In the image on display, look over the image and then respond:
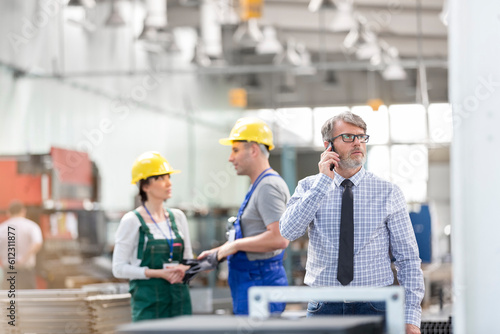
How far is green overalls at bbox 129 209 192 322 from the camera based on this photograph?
11.9 ft

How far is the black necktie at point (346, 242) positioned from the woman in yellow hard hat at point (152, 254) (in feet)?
3.93

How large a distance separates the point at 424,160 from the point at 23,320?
8.46 metres

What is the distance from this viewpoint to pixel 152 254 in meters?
3.67

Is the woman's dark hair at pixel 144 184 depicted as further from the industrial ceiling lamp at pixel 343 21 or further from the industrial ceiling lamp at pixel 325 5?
the industrial ceiling lamp at pixel 343 21

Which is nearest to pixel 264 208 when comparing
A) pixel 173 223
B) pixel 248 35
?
pixel 173 223

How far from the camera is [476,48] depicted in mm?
1959

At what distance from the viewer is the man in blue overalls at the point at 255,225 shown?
3.50m

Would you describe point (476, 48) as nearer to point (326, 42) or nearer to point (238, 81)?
point (326, 42)

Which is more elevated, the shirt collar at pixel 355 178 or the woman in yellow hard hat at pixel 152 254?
the shirt collar at pixel 355 178

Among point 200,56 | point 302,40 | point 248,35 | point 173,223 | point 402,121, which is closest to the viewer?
point 173,223

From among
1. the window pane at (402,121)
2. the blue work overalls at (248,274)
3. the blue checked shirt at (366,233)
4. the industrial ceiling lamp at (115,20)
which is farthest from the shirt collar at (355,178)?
the window pane at (402,121)

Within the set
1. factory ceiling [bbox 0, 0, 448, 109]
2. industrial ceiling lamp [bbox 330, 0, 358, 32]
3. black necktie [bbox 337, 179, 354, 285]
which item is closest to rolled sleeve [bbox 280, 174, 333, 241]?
black necktie [bbox 337, 179, 354, 285]

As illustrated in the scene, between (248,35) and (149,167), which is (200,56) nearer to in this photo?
(248,35)

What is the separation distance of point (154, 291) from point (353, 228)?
1.33 m
